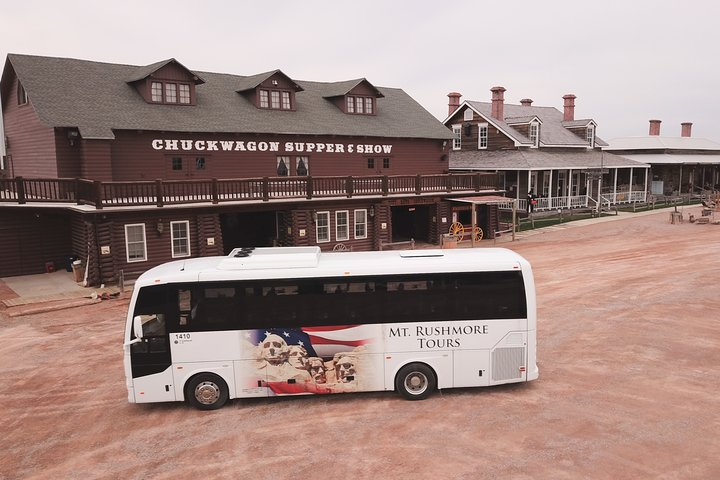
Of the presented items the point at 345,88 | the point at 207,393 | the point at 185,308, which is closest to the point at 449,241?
the point at 345,88

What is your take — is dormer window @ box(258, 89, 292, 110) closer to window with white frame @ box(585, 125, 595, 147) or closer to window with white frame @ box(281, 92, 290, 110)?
window with white frame @ box(281, 92, 290, 110)

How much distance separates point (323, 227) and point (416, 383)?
19.0 metres

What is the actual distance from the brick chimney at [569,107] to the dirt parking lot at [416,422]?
40456 mm

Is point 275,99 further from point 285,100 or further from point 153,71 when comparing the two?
point 153,71

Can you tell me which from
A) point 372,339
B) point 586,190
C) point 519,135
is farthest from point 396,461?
point 586,190

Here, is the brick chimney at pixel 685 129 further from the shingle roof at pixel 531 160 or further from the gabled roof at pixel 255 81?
the gabled roof at pixel 255 81

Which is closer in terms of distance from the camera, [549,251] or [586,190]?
[549,251]

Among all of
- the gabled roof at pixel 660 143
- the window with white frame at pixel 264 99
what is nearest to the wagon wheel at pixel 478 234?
the window with white frame at pixel 264 99

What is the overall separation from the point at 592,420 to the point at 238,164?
79.6 ft

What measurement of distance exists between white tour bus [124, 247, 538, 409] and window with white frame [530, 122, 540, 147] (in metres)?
38.1

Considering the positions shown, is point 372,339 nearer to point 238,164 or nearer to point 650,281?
point 650,281

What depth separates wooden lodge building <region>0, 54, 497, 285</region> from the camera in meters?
25.8

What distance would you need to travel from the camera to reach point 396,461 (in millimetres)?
10375

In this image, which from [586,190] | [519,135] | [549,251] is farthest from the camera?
[586,190]
